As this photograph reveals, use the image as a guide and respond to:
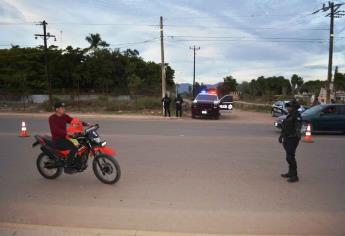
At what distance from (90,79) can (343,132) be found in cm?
5600

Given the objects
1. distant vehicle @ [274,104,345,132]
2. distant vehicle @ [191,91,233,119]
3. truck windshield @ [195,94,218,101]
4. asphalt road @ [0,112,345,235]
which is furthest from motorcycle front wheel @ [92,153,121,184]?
truck windshield @ [195,94,218,101]

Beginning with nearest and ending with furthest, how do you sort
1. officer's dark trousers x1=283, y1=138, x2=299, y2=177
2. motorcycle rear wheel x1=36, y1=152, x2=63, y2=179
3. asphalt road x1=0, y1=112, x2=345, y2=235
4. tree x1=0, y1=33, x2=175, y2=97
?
asphalt road x1=0, y1=112, x2=345, y2=235 < officer's dark trousers x1=283, y1=138, x2=299, y2=177 < motorcycle rear wheel x1=36, y1=152, x2=63, y2=179 < tree x1=0, y1=33, x2=175, y2=97

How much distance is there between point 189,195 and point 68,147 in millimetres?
2515

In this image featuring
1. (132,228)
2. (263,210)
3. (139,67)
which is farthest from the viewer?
(139,67)

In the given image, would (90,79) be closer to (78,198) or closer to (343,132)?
(343,132)

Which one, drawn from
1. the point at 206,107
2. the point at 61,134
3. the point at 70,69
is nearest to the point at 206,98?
the point at 206,107

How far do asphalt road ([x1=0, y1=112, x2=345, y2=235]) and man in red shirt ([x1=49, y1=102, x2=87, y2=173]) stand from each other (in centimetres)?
51

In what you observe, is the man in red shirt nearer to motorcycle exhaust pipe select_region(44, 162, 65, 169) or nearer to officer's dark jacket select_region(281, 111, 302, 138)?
motorcycle exhaust pipe select_region(44, 162, 65, 169)

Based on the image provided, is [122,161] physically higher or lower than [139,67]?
lower

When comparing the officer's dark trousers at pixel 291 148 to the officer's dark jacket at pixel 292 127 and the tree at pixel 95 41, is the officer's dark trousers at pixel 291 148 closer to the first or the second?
the officer's dark jacket at pixel 292 127

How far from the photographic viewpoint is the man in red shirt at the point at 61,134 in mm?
8086

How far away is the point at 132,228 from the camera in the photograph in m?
5.54

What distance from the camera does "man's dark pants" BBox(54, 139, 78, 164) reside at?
8.15 m

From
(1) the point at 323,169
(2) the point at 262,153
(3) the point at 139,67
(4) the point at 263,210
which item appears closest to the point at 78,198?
(4) the point at 263,210
